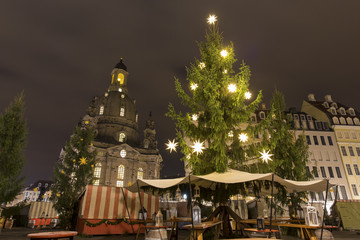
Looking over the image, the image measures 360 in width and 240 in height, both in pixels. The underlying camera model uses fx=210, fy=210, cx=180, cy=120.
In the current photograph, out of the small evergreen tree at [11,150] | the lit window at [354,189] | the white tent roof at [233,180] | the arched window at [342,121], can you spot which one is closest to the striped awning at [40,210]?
the small evergreen tree at [11,150]

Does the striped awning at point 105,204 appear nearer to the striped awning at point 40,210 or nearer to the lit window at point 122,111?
the striped awning at point 40,210

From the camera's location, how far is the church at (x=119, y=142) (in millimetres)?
53409

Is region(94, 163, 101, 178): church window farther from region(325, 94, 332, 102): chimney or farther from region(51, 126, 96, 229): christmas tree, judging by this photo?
region(325, 94, 332, 102): chimney

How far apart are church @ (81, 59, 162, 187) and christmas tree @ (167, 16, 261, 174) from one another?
135 feet

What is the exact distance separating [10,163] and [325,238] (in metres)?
19.4

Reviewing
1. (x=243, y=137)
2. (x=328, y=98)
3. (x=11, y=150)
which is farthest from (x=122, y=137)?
(x=243, y=137)

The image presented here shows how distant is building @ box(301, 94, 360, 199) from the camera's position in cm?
3331

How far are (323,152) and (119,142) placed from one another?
48.9 metres

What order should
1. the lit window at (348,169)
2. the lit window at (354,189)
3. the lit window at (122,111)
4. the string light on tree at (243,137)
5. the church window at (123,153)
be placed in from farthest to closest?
the lit window at (122,111) → the church window at (123,153) → the lit window at (348,169) → the lit window at (354,189) → the string light on tree at (243,137)

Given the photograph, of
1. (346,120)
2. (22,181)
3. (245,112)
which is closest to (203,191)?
(245,112)

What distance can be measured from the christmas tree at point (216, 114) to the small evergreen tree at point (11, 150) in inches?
469

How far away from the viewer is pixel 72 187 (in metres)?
22.4

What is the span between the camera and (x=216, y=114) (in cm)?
1080

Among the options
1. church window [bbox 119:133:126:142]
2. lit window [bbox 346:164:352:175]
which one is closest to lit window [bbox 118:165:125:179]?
church window [bbox 119:133:126:142]
